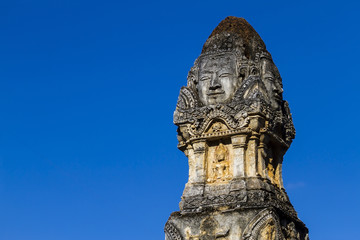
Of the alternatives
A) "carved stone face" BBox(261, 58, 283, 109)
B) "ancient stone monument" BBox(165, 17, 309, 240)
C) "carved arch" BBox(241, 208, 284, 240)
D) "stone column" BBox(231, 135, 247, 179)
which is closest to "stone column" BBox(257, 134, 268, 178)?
"ancient stone monument" BBox(165, 17, 309, 240)

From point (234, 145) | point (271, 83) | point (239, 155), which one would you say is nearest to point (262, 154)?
point (239, 155)

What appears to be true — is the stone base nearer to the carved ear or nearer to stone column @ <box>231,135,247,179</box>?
stone column @ <box>231,135,247,179</box>

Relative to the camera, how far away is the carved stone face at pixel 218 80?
1966 cm

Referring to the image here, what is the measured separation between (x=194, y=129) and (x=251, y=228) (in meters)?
3.44

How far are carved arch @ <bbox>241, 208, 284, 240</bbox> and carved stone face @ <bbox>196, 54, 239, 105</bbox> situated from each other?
144 inches

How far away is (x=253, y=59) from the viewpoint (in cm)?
2042

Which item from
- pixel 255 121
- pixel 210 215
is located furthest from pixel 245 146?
pixel 210 215

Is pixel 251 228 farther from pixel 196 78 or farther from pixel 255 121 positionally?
pixel 196 78

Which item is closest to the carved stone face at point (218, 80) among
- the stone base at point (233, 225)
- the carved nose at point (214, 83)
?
the carved nose at point (214, 83)

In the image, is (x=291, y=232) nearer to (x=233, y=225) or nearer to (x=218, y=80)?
(x=233, y=225)

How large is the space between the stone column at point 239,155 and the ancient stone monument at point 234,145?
3cm

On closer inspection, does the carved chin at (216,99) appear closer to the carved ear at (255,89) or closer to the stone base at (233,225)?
the carved ear at (255,89)

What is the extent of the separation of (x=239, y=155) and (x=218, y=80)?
7.83ft

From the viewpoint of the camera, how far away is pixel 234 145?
1891cm
